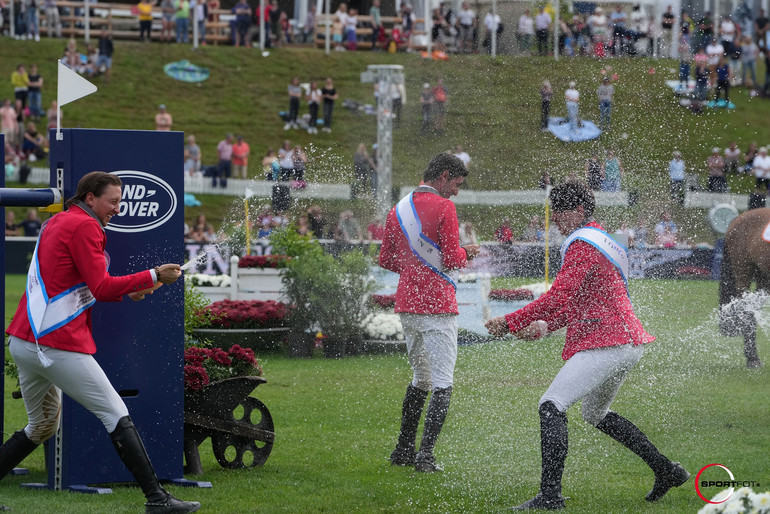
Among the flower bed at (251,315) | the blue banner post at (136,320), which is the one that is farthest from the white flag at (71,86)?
the flower bed at (251,315)

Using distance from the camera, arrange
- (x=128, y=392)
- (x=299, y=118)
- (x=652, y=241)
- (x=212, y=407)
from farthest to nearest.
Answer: (x=299, y=118)
(x=652, y=241)
(x=212, y=407)
(x=128, y=392)

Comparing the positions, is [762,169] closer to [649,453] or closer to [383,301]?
[383,301]

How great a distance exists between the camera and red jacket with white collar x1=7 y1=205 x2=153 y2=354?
17.6 feet

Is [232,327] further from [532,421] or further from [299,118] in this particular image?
[299,118]

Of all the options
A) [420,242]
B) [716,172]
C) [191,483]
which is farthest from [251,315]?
[716,172]

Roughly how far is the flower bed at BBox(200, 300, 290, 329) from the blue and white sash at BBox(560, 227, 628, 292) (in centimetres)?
712

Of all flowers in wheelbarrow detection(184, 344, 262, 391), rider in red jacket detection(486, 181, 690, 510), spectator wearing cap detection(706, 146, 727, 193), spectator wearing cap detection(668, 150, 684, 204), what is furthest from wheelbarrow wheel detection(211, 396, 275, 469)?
spectator wearing cap detection(706, 146, 727, 193)

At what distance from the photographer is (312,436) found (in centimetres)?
795

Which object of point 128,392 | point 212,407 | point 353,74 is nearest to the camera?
point 128,392

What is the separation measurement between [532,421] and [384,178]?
1252cm

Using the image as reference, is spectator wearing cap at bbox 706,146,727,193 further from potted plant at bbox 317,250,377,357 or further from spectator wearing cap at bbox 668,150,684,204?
potted plant at bbox 317,250,377,357

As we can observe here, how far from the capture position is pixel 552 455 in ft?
18.3

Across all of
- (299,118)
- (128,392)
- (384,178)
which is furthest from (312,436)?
(299,118)

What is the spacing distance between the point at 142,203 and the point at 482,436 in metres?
3.16
